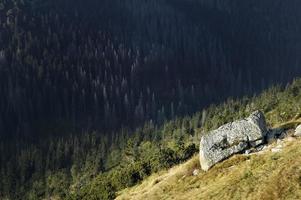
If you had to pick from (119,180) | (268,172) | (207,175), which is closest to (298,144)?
(268,172)

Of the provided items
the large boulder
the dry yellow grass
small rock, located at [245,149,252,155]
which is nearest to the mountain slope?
the dry yellow grass

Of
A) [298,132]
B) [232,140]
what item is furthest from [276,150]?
[232,140]

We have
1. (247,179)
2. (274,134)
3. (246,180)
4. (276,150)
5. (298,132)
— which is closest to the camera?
(246,180)

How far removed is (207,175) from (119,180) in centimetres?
8115

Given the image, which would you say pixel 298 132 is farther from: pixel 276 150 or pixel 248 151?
pixel 276 150

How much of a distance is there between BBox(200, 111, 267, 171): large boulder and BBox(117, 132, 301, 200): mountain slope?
9.74ft

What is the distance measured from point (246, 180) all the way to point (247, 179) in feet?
0.91

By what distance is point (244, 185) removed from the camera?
232ft

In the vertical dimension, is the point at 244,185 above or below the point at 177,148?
above

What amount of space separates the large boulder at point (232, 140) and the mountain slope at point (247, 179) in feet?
9.74

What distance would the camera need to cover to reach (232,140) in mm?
96125

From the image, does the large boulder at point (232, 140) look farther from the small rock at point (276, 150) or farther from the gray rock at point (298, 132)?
the small rock at point (276, 150)

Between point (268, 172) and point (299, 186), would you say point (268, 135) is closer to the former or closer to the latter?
point (268, 172)

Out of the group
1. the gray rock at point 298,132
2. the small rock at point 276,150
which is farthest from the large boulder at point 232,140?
the small rock at point 276,150
